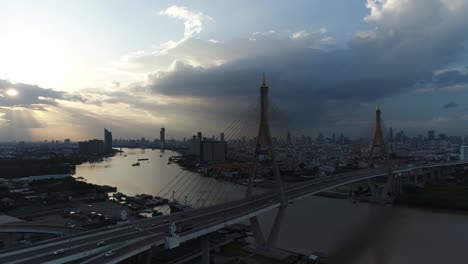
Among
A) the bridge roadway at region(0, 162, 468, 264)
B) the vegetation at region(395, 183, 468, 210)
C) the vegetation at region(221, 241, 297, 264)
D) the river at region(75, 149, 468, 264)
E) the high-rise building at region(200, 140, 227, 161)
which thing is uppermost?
the high-rise building at region(200, 140, 227, 161)

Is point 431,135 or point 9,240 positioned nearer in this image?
point 9,240

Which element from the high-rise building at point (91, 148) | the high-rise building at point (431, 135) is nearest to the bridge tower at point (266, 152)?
the high-rise building at point (91, 148)

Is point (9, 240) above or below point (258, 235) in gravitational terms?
below

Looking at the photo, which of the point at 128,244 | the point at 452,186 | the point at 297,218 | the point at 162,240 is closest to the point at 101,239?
the point at 128,244

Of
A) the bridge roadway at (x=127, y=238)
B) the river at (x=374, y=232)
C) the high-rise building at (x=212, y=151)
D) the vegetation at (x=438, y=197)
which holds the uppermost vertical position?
the high-rise building at (x=212, y=151)

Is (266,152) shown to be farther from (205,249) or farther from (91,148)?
(91,148)

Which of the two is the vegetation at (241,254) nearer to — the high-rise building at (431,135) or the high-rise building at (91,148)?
the high-rise building at (91,148)

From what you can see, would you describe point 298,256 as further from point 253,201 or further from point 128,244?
point 128,244

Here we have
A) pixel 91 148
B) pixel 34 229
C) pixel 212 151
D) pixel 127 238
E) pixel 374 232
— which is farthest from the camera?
pixel 91 148

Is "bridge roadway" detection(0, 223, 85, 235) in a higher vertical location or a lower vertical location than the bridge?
lower

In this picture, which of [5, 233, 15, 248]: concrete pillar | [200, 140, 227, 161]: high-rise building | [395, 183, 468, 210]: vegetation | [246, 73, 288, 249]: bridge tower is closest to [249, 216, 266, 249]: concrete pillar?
[246, 73, 288, 249]: bridge tower

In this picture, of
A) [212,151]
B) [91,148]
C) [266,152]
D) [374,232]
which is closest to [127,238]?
[266,152]

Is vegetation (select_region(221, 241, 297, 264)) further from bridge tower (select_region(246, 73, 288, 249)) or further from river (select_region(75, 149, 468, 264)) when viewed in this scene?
river (select_region(75, 149, 468, 264))
